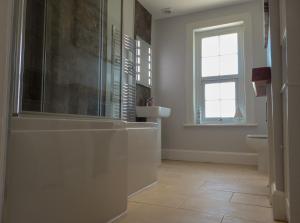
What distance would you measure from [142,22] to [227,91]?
1712mm

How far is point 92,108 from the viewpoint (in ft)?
5.93

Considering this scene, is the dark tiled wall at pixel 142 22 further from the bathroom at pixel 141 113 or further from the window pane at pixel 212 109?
the window pane at pixel 212 109

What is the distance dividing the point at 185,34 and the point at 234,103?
4.55ft

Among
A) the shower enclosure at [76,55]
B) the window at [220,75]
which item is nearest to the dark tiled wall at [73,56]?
the shower enclosure at [76,55]

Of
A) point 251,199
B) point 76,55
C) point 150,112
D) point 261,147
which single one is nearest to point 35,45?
point 76,55

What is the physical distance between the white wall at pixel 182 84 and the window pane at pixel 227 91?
0.39 metres

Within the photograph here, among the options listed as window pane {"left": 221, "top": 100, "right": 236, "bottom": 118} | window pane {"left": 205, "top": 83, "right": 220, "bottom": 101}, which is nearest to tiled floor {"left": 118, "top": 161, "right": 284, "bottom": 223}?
window pane {"left": 221, "top": 100, "right": 236, "bottom": 118}

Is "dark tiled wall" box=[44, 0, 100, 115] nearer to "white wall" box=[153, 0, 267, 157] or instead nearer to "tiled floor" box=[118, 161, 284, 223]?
"tiled floor" box=[118, 161, 284, 223]

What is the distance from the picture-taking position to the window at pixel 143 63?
3641 millimetres

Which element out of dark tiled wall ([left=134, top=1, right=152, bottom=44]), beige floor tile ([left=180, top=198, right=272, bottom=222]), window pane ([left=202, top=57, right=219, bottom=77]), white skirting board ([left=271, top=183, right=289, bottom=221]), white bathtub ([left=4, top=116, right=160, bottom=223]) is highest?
dark tiled wall ([left=134, top=1, right=152, bottom=44])

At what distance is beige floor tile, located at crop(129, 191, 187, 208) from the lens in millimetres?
1678

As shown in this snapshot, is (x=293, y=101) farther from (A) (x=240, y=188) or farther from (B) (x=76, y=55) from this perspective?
(B) (x=76, y=55)

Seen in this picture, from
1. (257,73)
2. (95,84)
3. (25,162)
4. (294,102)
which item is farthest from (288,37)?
(95,84)

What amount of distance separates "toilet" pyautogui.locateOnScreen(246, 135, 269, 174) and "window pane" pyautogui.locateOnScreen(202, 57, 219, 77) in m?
1.37
